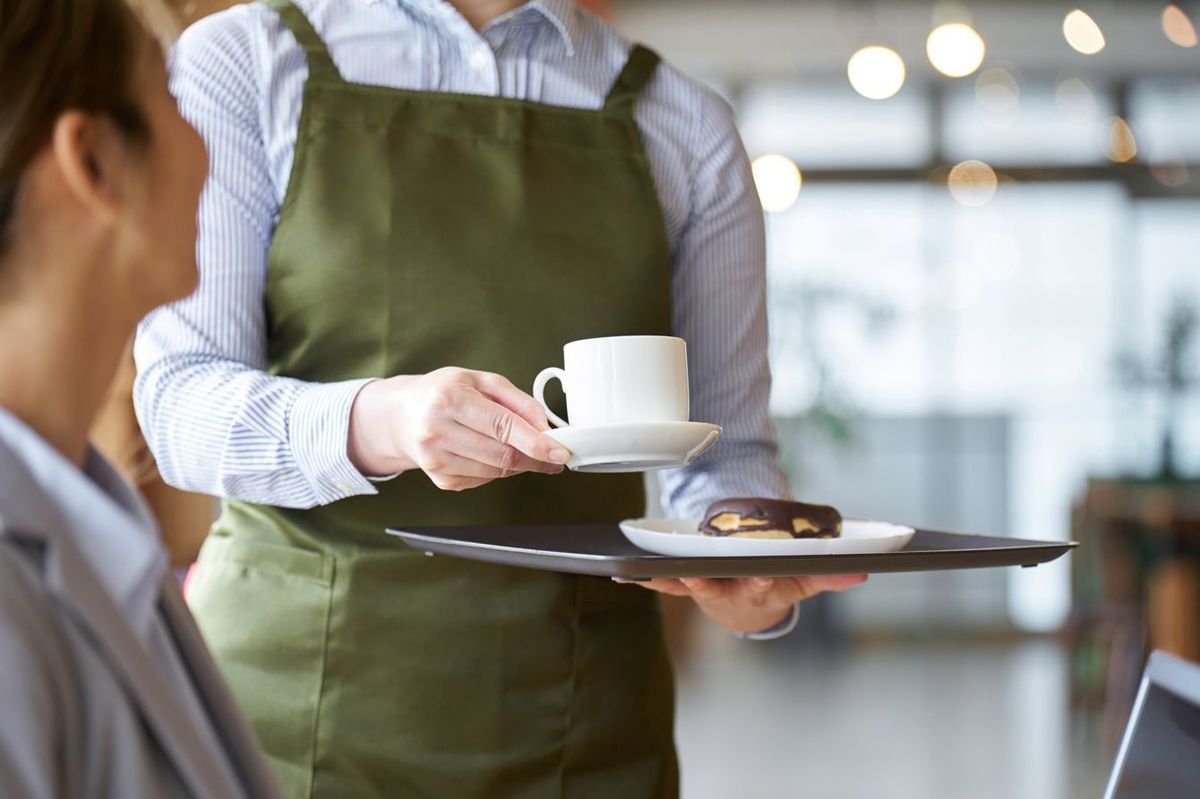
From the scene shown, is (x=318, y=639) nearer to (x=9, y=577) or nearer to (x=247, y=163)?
(x=247, y=163)

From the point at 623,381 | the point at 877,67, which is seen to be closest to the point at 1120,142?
the point at 877,67

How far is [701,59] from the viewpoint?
8266 millimetres

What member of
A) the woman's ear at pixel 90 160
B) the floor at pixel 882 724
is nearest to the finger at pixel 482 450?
the woman's ear at pixel 90 160

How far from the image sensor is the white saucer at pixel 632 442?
3.42 ft

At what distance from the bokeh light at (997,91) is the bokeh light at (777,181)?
121cm

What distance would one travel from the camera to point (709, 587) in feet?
4.12

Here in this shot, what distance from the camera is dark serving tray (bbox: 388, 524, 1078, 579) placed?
38.9 inches

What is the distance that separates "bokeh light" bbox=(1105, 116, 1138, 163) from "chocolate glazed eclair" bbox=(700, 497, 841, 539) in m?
7.74

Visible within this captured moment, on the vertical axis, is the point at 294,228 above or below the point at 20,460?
above

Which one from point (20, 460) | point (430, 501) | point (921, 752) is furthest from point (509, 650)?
point (921, 752)

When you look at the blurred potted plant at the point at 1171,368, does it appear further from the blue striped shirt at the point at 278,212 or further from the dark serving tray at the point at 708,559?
the dark serving tray at the point at 708,559

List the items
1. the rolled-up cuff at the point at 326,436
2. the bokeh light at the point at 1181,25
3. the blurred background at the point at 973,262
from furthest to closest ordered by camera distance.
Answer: the blurred background at the point at 973,262, the bokeh light at the point at 1181,25, the rolled-up cuff at the point at 326,436

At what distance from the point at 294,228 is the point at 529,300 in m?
0.24

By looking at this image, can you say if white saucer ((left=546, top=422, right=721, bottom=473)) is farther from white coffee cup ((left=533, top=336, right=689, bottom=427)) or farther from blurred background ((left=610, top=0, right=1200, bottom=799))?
blurred background ((left=610, top=0, right=1200, bottom=799))
